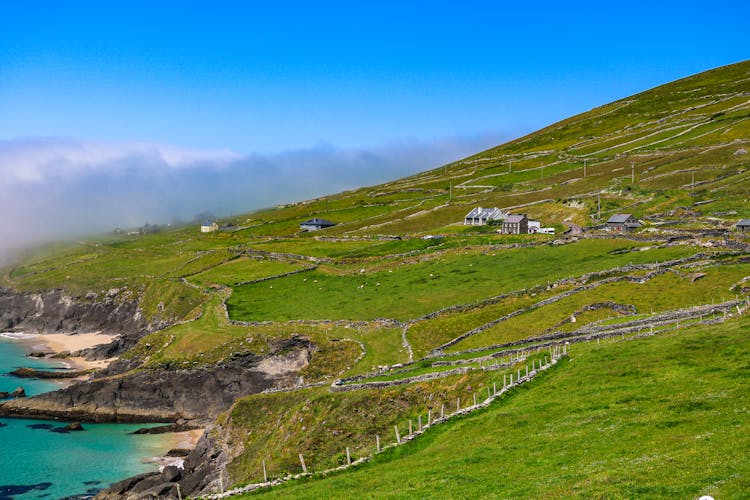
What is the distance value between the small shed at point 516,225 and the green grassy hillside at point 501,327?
234 inches

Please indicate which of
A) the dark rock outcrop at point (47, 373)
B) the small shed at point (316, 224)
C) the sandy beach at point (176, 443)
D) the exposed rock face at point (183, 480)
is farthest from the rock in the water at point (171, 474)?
the small shed at point (316, 224)

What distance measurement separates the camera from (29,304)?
159250mm

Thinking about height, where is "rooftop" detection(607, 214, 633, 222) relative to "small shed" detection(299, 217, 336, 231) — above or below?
below

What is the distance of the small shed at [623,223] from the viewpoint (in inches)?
4486

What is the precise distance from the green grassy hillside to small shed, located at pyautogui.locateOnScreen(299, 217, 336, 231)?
3963 millimetres

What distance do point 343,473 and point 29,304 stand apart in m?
147

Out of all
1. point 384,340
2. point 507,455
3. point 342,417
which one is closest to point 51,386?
point 384,340

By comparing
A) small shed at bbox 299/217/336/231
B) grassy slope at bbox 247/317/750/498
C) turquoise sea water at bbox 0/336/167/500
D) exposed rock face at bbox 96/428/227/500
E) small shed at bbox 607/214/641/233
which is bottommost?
turquoise sea water at bbox 0/336/167/500

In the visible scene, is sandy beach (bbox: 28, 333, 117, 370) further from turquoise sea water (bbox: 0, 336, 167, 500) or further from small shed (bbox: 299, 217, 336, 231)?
small shed (bbox: 299, 217, 336, 231)

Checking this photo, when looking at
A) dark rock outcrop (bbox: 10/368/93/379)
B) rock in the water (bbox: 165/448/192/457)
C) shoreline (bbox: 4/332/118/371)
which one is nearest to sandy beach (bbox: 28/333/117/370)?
shoreline (bbox: 4/332/118/371)

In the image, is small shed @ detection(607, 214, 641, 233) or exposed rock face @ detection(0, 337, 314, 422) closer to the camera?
exposed rock face @ detection(0, 337, 314, 422)

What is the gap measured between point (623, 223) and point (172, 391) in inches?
3104

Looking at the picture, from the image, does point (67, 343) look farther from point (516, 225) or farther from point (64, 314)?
point (516, 225)

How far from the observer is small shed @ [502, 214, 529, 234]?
421 feet
